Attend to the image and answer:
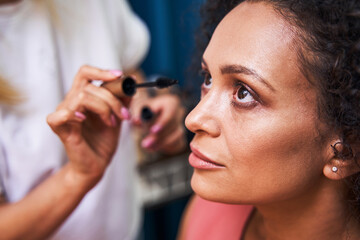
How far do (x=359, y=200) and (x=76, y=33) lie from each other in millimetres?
749

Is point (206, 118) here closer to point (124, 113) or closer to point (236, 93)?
point (236, 93)

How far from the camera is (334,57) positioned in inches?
21.7

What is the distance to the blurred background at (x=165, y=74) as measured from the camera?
4.78ft

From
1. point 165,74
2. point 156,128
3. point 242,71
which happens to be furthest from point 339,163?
point 165,74

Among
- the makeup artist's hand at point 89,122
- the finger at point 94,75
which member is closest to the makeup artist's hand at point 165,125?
the makeup artist's hand at point 89,122

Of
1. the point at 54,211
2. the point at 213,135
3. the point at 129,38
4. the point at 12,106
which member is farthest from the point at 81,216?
the point at 129,38

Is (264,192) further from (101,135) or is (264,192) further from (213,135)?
(101,135)

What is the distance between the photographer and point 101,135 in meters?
0.75

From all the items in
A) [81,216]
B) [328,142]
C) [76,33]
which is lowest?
[81,216]

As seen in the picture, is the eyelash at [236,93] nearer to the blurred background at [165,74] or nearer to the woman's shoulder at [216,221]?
the woman's shoulder at [216,221]

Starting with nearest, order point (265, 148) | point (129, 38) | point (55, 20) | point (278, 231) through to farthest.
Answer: point (265, 148) → point (278, 231) → point (55, 20) → point (129, 38)

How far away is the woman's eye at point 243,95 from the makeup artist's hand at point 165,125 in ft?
1.19

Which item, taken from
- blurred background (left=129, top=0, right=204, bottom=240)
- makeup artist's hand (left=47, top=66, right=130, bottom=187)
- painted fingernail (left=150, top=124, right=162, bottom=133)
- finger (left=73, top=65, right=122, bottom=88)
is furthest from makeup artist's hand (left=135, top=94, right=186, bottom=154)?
blurred background (left=129, top=0, right=204, bottom=240)

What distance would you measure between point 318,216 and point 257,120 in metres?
0.23
